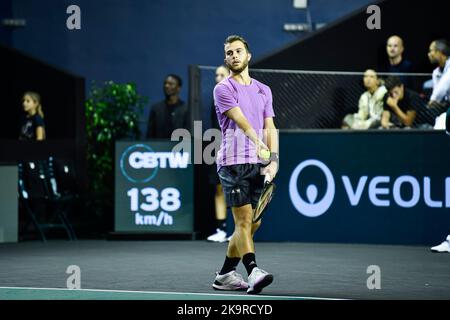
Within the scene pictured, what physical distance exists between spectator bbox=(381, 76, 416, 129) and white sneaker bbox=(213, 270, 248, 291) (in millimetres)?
5393

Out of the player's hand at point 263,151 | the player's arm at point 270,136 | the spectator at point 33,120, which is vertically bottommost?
the player's hand at point 263,151

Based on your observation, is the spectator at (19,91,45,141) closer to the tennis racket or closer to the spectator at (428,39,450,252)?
the spectator at (428,39,450,252)

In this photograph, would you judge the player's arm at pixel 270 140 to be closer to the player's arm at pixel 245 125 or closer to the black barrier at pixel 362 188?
the player's arm at pixel 245 125

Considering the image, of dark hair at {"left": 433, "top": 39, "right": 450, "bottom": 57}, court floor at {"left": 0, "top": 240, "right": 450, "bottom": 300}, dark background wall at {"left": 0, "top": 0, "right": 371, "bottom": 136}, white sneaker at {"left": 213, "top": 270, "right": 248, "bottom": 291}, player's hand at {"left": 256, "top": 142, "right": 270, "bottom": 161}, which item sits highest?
dark background wall at {"left": 0, "top": 0, "right": 371, "bottom": 136}

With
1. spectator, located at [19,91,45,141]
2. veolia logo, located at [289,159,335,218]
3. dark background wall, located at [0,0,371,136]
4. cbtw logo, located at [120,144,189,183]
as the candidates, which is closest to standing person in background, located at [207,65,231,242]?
cbtw logo, located at [120,144,189,183]

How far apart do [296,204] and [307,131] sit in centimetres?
97

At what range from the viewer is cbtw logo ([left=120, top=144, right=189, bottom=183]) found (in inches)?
530

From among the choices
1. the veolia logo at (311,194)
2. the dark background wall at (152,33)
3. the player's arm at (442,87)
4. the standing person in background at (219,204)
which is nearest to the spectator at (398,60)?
the veolia logo at (311,194)

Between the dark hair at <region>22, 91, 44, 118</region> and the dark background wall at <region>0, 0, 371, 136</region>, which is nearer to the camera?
the dark hair at <region>22, 91, 44, 118</region>

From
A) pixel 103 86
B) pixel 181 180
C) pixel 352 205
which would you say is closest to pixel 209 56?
pixel 103 86

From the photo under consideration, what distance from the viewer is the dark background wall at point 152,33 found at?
17156mm

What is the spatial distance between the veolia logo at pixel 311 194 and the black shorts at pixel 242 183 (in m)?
4.59
